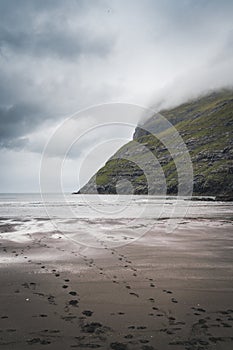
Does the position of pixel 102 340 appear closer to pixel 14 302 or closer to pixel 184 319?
pixel 184 319

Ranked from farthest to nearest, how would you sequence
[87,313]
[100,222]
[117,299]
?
1. [100,222]
2. [117,299]
3. [87,313]

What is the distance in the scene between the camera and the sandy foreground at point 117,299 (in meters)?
6.64

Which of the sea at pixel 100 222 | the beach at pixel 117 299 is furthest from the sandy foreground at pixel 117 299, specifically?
the sea at pixel 100 222

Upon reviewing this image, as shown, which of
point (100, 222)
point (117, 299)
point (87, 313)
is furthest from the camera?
point (100, 222)

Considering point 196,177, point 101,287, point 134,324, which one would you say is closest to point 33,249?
point 101,287

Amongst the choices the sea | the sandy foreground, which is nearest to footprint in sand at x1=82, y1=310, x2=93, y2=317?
the sandy foreground

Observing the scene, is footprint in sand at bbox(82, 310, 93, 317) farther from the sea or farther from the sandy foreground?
the sea

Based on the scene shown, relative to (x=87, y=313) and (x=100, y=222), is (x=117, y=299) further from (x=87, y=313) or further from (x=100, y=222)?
(x=100, y=222)

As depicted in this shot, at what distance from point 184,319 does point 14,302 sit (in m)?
5.18

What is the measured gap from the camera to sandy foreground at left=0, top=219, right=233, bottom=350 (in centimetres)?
664

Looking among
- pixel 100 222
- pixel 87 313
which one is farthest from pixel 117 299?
pixel 100 222

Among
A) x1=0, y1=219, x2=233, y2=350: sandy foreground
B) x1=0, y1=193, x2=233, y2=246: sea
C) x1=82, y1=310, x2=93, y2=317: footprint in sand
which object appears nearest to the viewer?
x1=0, y1=219, x2=233, y2=350: sandy foreground

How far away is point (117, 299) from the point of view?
30.9 ft

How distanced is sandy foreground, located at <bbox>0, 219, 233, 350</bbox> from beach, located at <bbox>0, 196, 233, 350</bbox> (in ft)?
0.07
